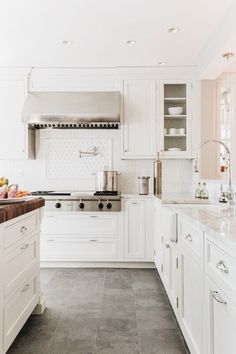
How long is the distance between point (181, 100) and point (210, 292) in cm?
305

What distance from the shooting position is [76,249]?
367 cm

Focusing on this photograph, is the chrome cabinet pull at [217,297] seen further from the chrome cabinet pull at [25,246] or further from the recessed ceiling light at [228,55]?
the recessed ceiling light at [228,55]

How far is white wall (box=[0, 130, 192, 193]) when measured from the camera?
4188 millimetres

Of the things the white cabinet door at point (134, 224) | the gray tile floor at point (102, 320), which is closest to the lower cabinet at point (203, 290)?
the gray tile floor at point (102, 320)

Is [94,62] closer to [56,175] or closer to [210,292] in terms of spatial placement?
[56,175]

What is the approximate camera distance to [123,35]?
3055 millimetres

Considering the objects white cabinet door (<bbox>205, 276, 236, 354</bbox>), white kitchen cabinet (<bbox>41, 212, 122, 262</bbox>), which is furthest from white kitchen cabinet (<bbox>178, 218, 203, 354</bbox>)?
white kitchen cabinet (<bbox>41, 212, 122, 262</bbox>)

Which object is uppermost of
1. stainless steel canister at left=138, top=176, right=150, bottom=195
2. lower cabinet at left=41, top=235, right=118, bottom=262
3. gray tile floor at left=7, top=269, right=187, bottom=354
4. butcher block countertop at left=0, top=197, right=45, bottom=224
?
stainless steel canister at left=138, top=176, right=150, bottom=195

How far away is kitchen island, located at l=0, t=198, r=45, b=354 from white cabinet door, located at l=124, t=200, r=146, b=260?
149cm

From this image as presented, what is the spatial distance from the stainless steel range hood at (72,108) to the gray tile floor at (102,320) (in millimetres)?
1899

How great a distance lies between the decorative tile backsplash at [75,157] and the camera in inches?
165

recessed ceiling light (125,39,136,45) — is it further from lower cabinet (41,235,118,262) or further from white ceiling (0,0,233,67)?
lower cabinet (41,235,118,262)

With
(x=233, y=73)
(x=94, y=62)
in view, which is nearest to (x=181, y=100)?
(x=233, y=73)

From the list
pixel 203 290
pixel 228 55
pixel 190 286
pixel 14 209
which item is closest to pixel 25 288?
pixel 14 209
